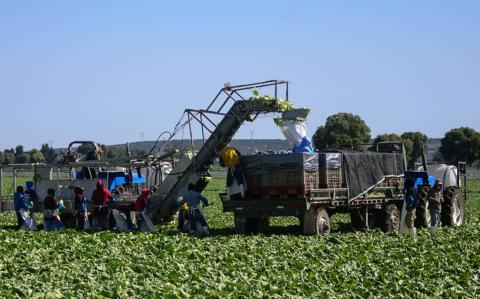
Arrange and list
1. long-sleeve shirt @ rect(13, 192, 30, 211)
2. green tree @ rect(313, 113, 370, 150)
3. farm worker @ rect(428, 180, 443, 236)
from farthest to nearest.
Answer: green tree @ rect(313, 113, 370, 150) < long-sleeve shirt @ rect(13, 192, 30, 211) < farm worker @ rect(428, 180, 443, 236)

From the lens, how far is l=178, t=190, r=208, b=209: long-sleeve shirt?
26500mm

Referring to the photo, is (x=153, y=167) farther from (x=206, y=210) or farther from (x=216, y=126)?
(x=206, y=210)

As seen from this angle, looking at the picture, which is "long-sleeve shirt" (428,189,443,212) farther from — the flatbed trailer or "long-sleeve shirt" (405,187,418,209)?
"long-sleeve shirt" (405,187,418,209)

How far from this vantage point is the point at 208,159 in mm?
27547

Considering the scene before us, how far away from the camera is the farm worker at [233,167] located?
84.5 ft

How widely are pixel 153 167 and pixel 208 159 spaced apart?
3114mm

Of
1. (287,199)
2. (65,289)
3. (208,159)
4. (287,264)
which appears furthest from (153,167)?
(65,289)

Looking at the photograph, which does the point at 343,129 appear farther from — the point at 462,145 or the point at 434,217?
the point at 434,217

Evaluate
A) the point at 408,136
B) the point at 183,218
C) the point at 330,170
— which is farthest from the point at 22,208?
the point at 408,136

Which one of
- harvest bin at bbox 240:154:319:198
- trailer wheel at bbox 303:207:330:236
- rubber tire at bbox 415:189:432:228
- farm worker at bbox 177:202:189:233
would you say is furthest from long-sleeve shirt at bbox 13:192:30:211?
rubber tire at bbox 415:189:432:228

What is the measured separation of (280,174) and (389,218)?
4548 mm

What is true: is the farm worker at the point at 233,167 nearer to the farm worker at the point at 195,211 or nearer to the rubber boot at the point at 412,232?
the farm worker at the point at 195,211

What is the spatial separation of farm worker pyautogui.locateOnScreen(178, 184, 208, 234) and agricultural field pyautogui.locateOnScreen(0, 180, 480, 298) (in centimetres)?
284

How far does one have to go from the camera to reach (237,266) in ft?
57.6
